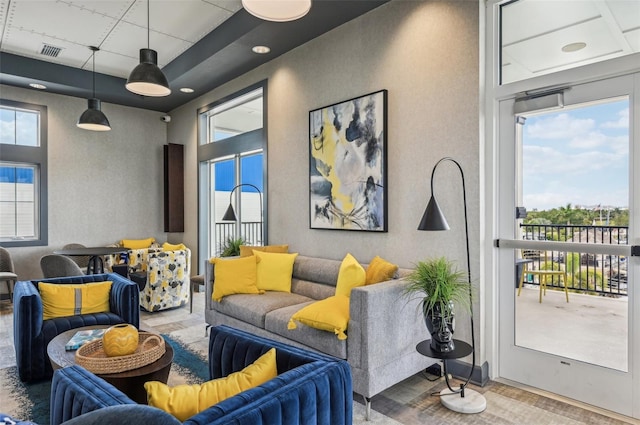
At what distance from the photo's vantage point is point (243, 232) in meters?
5.84

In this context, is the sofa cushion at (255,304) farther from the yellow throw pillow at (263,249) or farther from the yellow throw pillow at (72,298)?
the yellow throw pillow at (72,298)

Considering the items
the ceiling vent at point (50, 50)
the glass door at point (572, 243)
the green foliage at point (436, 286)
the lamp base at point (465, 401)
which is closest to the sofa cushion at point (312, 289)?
the green foliage at point (436, 286)

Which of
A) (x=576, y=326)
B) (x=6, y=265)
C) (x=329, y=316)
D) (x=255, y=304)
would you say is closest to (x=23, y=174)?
(x=6, y=265)

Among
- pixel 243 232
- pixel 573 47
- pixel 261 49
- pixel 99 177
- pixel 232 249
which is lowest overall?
pixel 232 249

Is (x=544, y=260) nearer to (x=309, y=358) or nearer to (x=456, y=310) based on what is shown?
(x=456, y=310)

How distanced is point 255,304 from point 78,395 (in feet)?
7.40

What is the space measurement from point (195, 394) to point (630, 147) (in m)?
2.79

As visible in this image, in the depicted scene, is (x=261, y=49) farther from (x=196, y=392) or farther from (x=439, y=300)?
(x=196, y=392)

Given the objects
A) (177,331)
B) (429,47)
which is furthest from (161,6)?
(177,331)

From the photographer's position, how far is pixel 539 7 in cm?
282

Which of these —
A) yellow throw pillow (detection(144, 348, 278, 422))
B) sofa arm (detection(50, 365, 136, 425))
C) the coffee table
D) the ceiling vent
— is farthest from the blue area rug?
the ceiling vent

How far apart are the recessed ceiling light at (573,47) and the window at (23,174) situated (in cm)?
678

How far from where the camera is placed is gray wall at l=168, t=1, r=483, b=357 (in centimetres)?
299

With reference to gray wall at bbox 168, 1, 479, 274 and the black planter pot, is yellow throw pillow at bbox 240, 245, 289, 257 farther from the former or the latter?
the black planter pot
